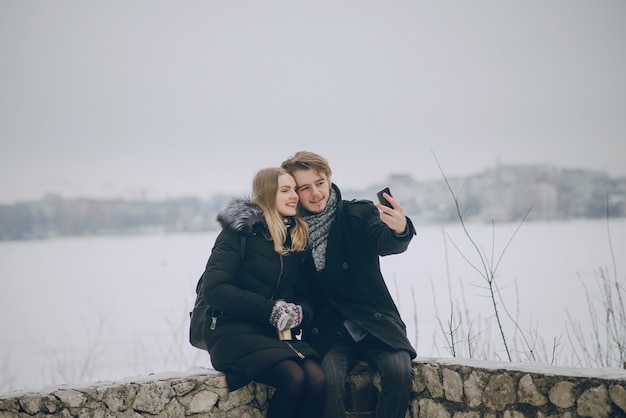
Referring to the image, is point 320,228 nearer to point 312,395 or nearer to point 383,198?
point 383,198

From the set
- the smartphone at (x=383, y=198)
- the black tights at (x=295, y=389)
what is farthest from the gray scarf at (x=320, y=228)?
the black tights at (x=295, y=389)

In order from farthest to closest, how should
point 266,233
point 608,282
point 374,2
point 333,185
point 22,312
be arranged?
point 374,2, point 22,312, point 608,282, point 333,185, point 266,233

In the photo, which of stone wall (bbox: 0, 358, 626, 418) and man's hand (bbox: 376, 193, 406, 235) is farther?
man's hand (bbox: 376, 193, 406, 235)

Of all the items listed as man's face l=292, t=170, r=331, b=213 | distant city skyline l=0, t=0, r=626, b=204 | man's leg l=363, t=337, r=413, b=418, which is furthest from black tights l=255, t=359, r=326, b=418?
distant city skyline l=0, t=0, r=626, b=204

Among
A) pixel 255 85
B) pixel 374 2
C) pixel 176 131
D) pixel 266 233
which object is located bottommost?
pixel 266 233

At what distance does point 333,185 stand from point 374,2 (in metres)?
78.0

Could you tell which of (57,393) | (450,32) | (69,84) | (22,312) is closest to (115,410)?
(57,393)

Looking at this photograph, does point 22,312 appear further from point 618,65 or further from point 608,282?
point 618,65

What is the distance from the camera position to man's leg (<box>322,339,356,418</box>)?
305 centimetres

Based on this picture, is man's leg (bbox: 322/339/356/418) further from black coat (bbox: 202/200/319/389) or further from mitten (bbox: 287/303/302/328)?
mitten (bbox: 287/303/302/328)

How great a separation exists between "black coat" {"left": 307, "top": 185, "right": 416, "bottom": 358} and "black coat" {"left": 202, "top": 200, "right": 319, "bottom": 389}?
0.12 metres

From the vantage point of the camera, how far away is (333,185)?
11.3 feet

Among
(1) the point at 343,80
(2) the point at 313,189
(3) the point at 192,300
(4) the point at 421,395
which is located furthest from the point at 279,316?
(1) the point at 343,80

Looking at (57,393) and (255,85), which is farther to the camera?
(255,85)
